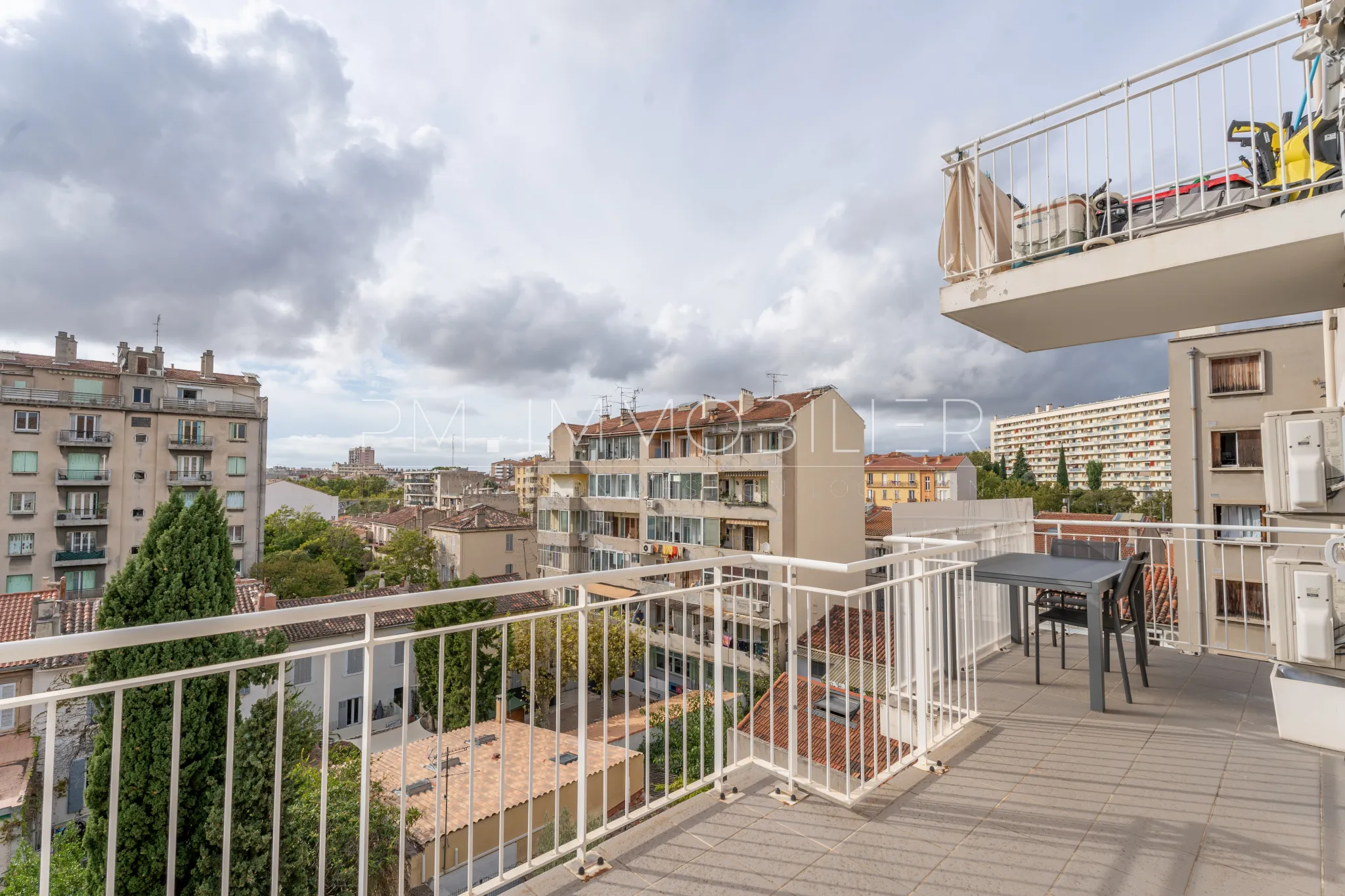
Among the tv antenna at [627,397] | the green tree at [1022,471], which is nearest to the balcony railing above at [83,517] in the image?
the tv antenna at [627,397]

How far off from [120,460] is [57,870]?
86.6 ft

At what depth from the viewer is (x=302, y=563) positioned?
32.0 metres

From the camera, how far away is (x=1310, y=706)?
270cm

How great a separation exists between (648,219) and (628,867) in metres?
21.7

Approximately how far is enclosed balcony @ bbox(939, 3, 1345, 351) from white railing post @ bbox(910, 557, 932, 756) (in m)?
1.89

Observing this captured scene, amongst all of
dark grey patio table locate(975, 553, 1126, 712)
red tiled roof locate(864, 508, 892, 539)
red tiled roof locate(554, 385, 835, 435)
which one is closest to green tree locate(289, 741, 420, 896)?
dark grey patio table locate(975, 553, 1126, 712)

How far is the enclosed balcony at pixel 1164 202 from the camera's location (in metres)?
2.87

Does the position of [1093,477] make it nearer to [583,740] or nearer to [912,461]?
A: [912,461]

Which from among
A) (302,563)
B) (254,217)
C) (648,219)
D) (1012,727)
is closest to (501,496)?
(302,563)

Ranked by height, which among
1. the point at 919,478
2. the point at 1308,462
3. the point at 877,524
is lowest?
the point at 877,524

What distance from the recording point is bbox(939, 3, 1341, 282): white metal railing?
117 inches

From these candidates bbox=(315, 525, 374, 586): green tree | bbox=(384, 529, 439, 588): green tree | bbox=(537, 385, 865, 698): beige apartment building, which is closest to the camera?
bbox=(537, 385, 865, 698): beige apartment building

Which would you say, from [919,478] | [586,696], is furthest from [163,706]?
[919,478]

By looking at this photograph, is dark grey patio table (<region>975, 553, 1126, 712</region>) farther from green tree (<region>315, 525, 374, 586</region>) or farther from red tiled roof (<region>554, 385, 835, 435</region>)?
green tree (<region>315, 525, 374, 586</region>)
